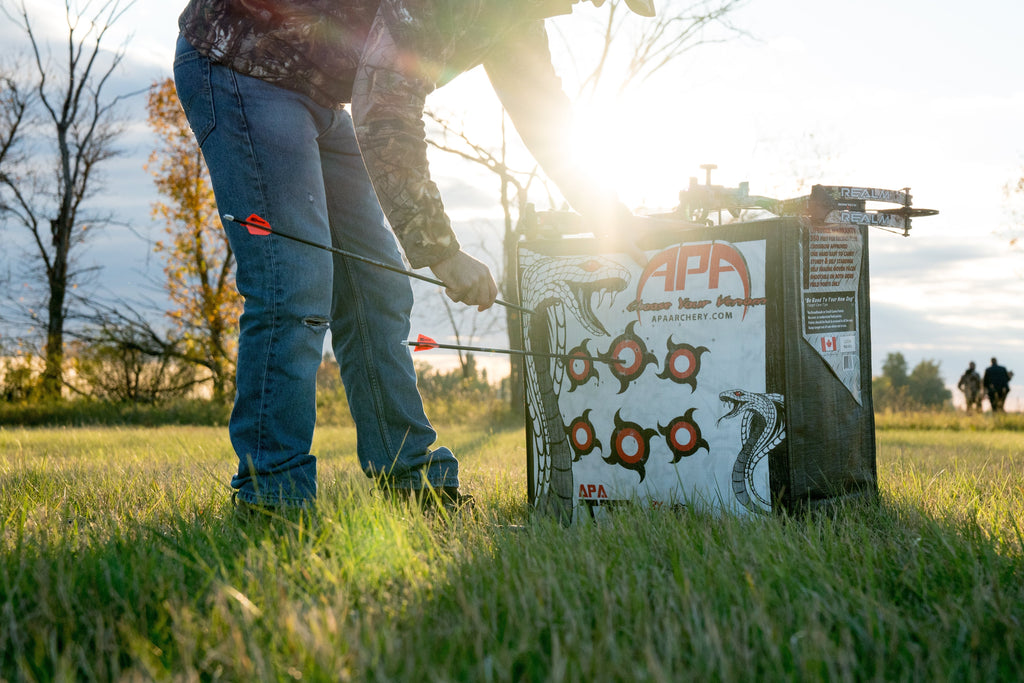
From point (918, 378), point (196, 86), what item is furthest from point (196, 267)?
point (918, 378)

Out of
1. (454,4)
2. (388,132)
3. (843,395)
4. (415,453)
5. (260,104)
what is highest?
(454,4)

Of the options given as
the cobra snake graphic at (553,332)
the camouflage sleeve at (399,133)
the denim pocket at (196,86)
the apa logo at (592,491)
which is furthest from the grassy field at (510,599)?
the denim pocket at (196,86)

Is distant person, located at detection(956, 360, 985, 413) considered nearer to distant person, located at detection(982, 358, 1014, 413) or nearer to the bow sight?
distant person, located at detection(982, 358, 1014, 413)

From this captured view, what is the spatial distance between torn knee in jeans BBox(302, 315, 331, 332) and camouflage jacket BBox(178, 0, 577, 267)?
43 centimetres

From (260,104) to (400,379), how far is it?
0.96m

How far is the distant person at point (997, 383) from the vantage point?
17.7m

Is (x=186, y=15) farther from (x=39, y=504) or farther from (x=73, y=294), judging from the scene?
(x=73, y=294)

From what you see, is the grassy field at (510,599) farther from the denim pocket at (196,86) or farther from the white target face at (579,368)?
the denim pocket at (196,86)

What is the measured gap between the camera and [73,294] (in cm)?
1510

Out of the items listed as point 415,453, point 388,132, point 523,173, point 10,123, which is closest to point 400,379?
point 415,453

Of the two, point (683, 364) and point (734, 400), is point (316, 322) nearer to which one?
point (683, 364)

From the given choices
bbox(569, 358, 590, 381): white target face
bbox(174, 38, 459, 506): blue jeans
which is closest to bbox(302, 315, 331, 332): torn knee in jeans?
bbox(174, 38, 459, 506): blue jeans

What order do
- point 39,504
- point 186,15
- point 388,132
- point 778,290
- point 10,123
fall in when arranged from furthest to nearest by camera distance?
point 10,123 → point 39,504 → point 186,15 → point 778,290 → point 388,132

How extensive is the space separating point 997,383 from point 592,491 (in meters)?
19.1
